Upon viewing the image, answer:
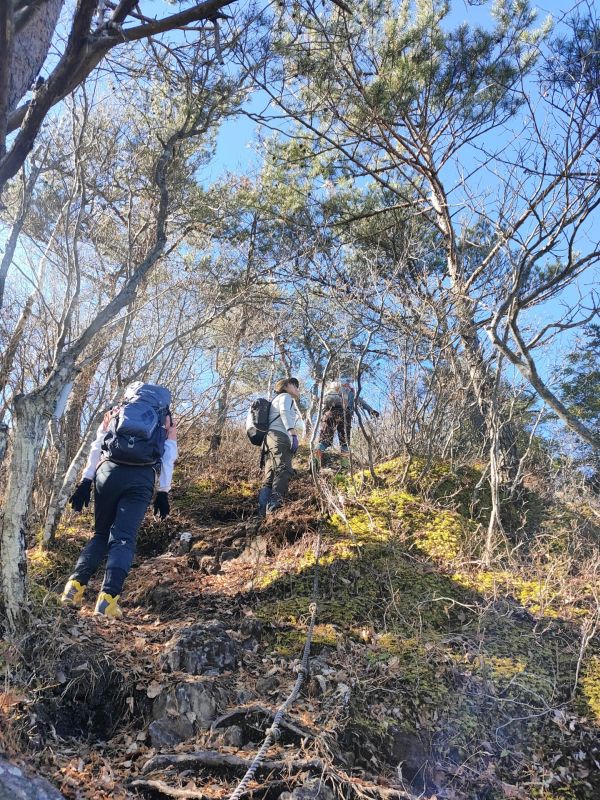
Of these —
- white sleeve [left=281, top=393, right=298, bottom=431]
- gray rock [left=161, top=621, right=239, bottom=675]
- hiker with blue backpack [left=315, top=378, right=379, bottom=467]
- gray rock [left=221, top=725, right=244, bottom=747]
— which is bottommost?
gray rock [left=221, top=725, right=244, bottom=747]

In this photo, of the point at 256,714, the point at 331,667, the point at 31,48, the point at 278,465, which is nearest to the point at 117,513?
the point at 256,714

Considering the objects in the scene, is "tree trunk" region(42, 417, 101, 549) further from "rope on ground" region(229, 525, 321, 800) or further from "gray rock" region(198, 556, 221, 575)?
"rope on ground" region(229, 525, 321, 800)

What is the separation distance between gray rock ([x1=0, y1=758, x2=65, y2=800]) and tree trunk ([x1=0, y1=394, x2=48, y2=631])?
1110 millimetres

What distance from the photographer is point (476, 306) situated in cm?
636

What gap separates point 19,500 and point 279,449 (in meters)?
3.01

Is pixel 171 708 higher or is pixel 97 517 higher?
pixel 97 517

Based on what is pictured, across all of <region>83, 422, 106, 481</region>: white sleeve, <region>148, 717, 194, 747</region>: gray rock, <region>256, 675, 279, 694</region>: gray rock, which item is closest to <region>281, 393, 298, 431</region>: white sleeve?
<region>83, 422, 106, 481</region>: white sleeve

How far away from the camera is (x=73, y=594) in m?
4.12

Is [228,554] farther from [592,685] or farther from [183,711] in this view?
[592,685]

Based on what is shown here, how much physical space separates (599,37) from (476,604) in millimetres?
5136

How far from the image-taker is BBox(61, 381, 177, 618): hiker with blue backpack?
4105mm

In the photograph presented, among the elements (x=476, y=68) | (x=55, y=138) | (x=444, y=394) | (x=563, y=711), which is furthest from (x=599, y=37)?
(x=55, y=138)

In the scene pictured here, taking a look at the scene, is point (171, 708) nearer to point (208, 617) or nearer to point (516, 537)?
point (208, 617)

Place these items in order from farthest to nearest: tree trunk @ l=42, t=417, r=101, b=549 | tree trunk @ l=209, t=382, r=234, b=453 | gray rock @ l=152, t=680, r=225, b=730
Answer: tree trunk @ l=209, t=382, r=234, b=453, tree trunk @ l=42, t=417, r=101, b=549, gray rock @ l=152, t=680, r=225, b=730
